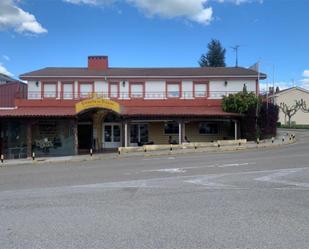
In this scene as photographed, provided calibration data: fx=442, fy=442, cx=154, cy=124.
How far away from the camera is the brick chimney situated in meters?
44.5

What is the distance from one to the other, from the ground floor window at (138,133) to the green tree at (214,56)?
4975 centimetres

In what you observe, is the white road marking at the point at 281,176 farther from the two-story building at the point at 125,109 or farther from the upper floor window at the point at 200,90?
the upper floor window at the point at 200,90

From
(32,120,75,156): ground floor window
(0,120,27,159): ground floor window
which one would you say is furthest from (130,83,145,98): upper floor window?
(0,120,27,159): ground floor window

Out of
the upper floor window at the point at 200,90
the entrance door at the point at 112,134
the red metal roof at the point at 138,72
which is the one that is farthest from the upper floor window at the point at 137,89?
the upper floor window at the point at 200,90

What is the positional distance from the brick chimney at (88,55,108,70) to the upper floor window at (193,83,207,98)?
989cm

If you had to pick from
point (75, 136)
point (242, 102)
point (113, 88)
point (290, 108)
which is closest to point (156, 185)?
point (75, 136)

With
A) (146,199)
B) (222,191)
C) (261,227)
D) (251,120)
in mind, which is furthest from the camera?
(251,120)

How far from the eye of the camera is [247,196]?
430 inches

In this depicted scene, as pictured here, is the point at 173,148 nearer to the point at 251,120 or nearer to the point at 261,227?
the point at 251,120

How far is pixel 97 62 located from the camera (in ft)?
146

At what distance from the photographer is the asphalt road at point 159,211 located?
22.4ft

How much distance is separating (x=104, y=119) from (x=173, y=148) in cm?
802

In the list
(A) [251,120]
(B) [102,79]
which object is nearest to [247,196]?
(A) [251,120]

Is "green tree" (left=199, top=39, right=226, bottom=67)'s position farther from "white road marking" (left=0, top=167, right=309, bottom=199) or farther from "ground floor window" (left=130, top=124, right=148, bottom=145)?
"white road marking" (left=0, top=167, right=309, bottom=199)
